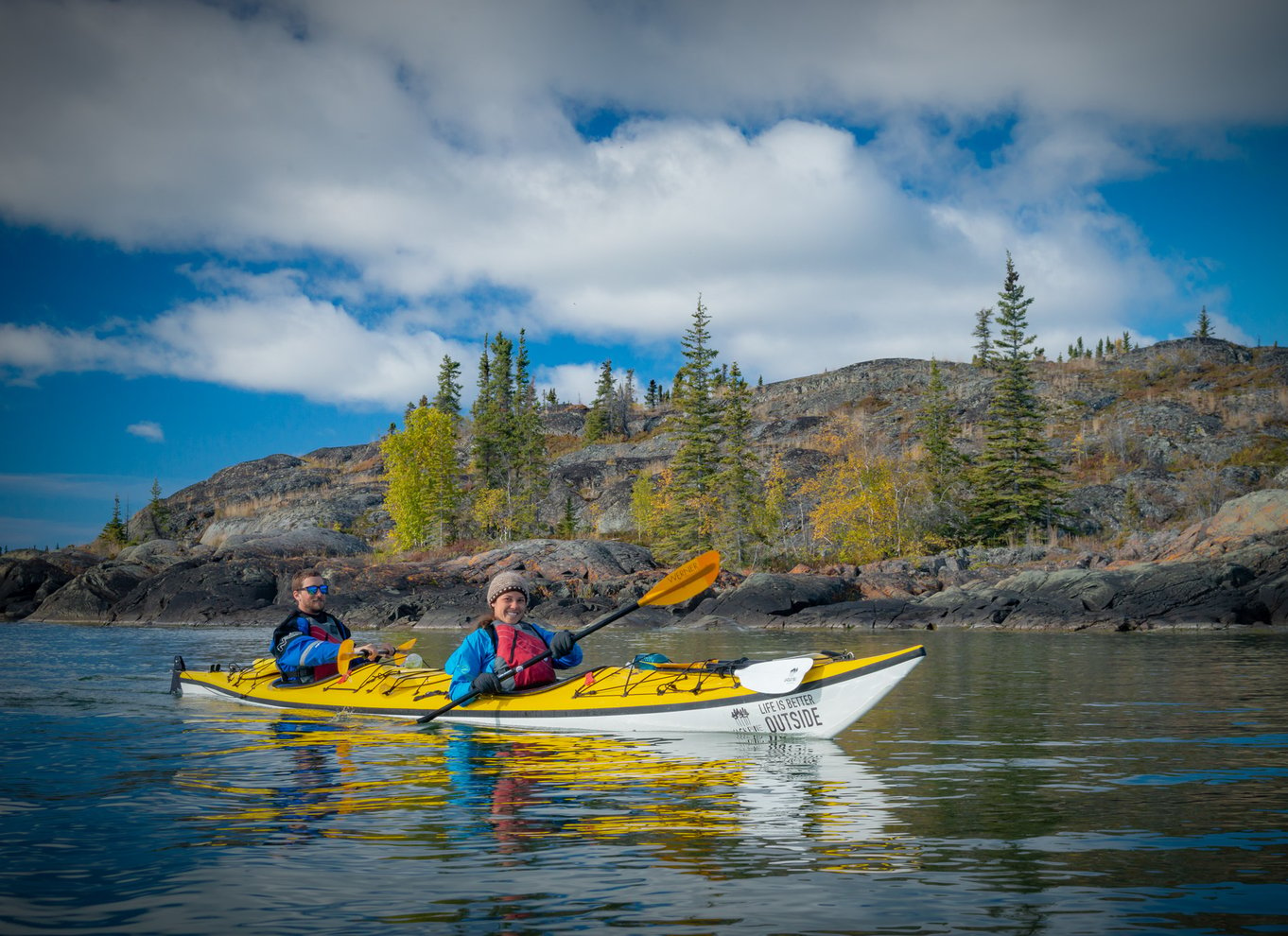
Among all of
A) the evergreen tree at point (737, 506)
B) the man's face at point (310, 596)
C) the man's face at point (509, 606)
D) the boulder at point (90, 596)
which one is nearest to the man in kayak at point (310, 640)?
the man's face at point (310, 596)

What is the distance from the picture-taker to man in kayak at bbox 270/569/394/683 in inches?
420

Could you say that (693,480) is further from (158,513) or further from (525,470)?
(158,513)

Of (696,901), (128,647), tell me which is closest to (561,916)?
(696,901)

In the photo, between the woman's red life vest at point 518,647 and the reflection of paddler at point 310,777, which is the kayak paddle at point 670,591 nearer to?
the woman's red life vest at point 518,647

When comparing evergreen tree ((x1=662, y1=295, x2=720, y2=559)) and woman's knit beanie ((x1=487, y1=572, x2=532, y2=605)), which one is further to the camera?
evergreen tree ((x1=662, y1=295, x2=720, y2=559))

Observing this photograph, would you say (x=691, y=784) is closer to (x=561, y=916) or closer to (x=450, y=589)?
(x=561, y=916)

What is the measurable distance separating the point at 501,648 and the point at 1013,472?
37.1m

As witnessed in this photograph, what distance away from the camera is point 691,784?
6637 mm

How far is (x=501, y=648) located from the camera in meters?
9.34

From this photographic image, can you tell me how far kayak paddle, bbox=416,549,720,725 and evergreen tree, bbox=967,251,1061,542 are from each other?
1357 inches

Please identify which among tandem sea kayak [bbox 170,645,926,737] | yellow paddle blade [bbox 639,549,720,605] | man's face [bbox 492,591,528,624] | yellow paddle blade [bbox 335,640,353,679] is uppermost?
yellow paddle blade [bbox 639,549,720,605]

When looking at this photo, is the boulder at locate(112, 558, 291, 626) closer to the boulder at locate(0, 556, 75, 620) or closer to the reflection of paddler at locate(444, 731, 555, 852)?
the boulder at locate(0, 556, 75, 620)

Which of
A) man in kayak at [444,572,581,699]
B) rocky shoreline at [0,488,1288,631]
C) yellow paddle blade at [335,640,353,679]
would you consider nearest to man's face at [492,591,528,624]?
man in kayak at [444,572,581,699]

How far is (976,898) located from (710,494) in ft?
136
